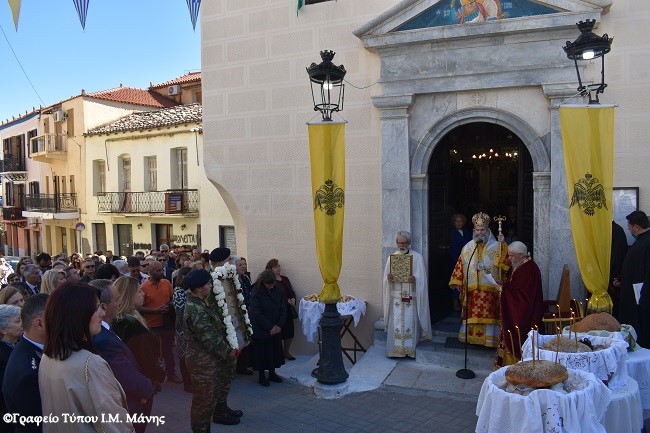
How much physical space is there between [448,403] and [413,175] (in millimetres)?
3085

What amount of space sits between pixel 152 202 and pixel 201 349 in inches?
701

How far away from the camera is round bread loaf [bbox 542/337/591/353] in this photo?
4602mm

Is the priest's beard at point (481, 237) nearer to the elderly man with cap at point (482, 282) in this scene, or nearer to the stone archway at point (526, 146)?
the elderly man with cap at point (482, 282)

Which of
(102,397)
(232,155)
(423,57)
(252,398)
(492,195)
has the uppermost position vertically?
(423,57)

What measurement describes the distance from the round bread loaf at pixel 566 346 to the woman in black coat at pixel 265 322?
3403 mm

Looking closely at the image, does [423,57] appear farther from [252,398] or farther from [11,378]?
[11,378]

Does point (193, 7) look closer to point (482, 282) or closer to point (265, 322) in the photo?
point (265, 322)

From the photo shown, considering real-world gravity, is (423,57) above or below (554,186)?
above

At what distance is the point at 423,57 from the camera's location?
24.6 ft

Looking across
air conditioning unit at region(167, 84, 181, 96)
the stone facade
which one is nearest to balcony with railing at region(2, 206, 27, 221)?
air conditioning unit at region(167, 84, 181, 96)

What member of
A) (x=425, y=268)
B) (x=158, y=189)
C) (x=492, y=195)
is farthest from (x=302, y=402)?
(x=158, y=189)

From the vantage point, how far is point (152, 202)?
71.8 ft

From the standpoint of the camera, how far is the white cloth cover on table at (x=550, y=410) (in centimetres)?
379

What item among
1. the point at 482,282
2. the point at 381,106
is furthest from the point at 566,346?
the point at 381,106
